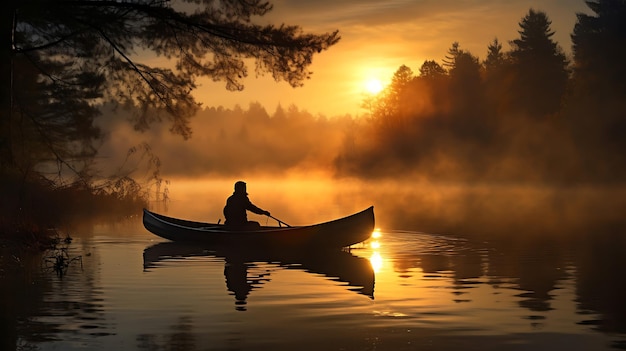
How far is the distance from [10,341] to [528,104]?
68.8 m

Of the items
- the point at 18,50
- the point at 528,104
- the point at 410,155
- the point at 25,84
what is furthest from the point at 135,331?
the point at 410,155

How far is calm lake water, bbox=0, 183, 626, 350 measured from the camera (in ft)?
38.5

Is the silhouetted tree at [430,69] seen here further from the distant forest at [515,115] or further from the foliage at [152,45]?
the foliage at [152,45]

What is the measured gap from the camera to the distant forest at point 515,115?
60.1 metres

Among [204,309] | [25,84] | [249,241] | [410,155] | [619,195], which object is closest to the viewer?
[204,309]

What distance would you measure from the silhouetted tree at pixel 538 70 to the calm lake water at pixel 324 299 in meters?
51.2

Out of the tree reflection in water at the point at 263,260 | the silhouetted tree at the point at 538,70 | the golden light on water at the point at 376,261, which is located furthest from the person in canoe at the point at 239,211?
the silhouetted tree at the point at 538,70

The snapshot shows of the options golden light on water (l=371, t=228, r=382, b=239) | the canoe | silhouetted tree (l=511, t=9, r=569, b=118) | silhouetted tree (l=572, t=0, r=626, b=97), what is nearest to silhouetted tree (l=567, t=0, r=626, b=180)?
silhouetted tree (l=572, t=0, r=626, b=97)

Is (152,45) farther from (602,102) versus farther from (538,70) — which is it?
(538,70)

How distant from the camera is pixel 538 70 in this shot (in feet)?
253

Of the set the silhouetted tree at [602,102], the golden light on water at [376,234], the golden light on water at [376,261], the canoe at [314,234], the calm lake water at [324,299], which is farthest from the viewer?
the silhouetted tree at [602,102]

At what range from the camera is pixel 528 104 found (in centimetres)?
7575

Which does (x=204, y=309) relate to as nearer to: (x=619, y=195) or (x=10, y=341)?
(x=10, y=341)

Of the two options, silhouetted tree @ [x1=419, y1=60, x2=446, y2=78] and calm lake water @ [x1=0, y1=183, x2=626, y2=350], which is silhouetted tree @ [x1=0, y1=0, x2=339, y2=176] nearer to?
calm lake water @ [x1=0, y1=183, x2=626, y2=350]
